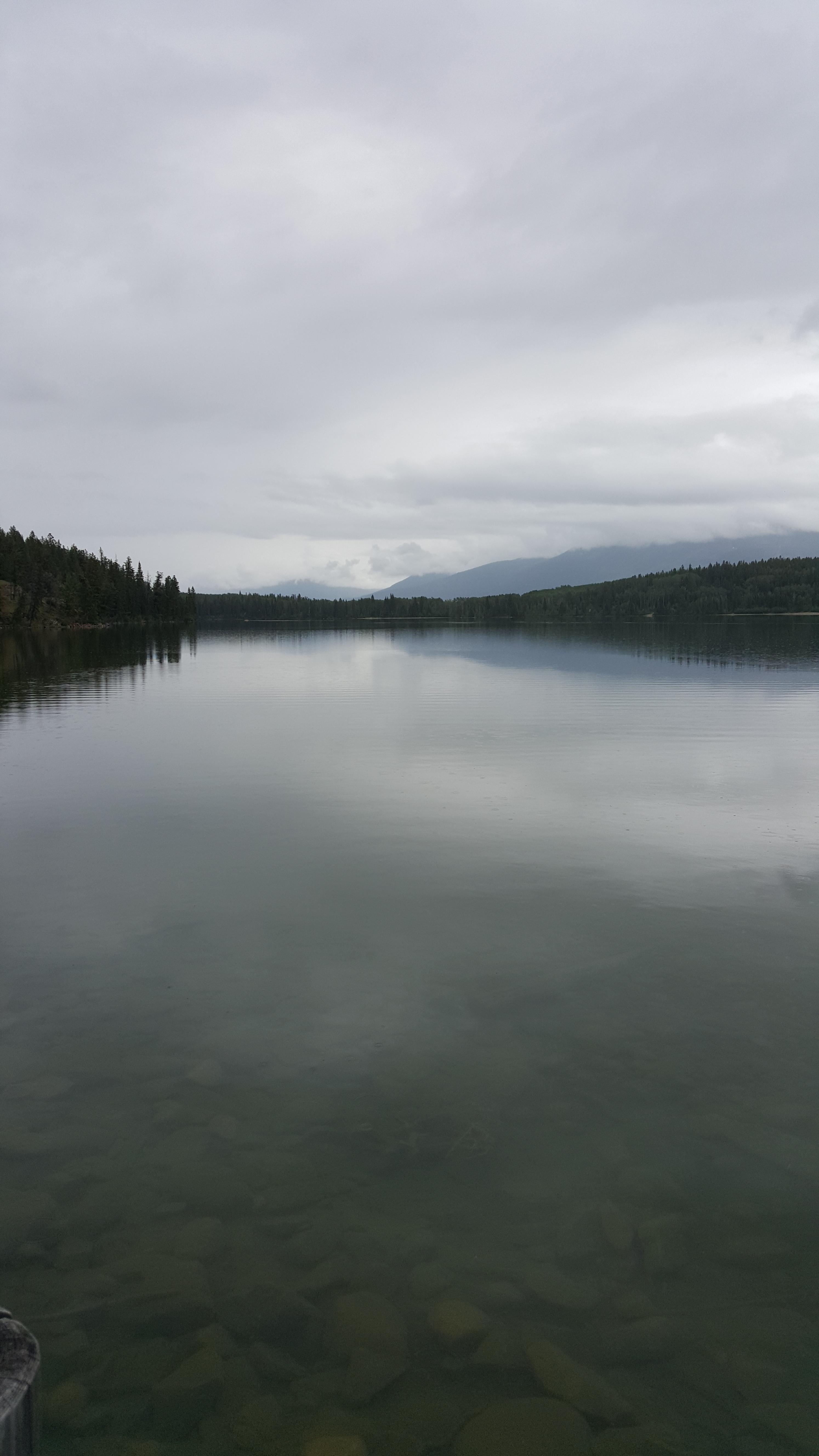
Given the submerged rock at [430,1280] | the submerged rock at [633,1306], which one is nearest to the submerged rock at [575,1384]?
the submerged rock at [633,1306]

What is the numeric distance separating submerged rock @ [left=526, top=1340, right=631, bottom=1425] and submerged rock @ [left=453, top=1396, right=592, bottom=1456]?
8cm

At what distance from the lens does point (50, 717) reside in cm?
4125

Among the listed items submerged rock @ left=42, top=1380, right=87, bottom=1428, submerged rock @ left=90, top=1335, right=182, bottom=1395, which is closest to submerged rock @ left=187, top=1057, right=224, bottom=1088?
submerged rock @ left=90, top=1335, right=182, bottom=1395

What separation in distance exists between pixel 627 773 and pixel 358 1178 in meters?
20.6

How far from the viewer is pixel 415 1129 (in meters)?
8.54

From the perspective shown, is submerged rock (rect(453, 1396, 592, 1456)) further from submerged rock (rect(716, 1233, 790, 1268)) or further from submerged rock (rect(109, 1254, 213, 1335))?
submerged rock (rect(109, 1254, 213, 1335))

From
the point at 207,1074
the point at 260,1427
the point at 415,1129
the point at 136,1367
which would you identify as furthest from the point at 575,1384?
the point at 207,1074

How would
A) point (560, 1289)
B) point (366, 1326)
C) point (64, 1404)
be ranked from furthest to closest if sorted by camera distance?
point (560, 1289) → point (366, 1326) → point (64, 1404)

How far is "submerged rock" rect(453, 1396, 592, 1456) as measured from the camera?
5.37 meters

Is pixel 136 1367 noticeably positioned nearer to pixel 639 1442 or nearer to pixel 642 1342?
pixel 639 1442

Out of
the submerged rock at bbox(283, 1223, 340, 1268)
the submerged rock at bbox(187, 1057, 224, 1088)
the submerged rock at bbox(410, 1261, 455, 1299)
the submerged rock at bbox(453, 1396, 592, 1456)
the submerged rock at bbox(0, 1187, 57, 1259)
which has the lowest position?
the submerged rock at bbox(453, 1396, 592, 1456)

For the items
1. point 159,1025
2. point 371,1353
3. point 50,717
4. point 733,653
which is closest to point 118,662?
point 50,717

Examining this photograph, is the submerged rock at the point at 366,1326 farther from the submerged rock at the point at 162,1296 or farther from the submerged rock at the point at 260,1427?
the submerged rock at the point at 162,1296

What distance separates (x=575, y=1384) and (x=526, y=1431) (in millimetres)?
527
